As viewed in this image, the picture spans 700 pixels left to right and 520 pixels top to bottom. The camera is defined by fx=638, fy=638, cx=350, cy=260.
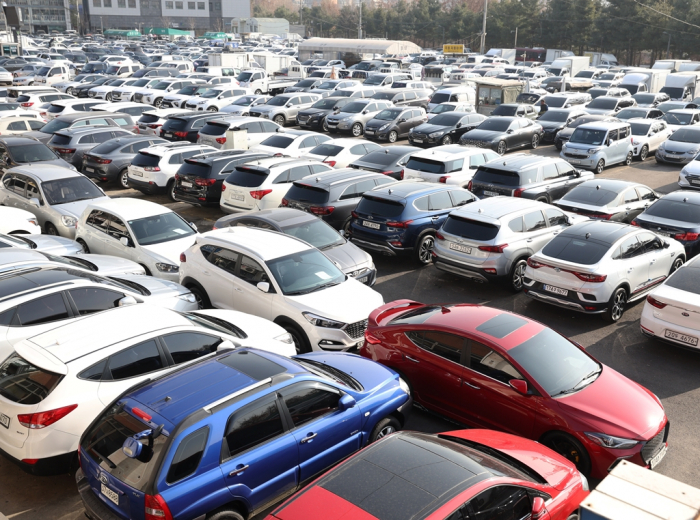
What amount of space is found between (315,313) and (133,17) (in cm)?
13422

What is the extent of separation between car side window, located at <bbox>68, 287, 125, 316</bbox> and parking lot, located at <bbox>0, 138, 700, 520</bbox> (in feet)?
6.58

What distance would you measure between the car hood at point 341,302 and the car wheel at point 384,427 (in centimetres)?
227

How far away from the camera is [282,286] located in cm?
930

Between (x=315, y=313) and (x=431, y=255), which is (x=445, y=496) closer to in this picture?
(x=315, y=313)

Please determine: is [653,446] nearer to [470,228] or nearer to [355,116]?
[470,228]

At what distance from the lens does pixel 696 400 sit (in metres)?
8.36

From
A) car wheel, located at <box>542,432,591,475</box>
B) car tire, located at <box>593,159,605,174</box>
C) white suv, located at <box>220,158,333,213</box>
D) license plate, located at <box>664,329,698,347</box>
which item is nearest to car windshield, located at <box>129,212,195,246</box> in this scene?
white suv, located at <box>220,158,333,213</box>

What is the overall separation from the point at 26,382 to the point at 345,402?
3.10 m

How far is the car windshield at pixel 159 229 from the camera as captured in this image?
11.6m

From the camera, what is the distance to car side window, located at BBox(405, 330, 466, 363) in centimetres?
747

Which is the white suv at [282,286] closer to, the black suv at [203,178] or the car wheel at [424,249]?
the car wheel at [424,249]

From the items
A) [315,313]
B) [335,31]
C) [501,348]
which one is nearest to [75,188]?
[315,313]

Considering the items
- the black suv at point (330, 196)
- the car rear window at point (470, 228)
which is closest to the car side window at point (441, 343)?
the car rear window at point (470, 228)

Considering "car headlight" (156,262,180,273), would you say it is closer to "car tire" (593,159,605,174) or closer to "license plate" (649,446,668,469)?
"license plate" (649,446,668,469)
